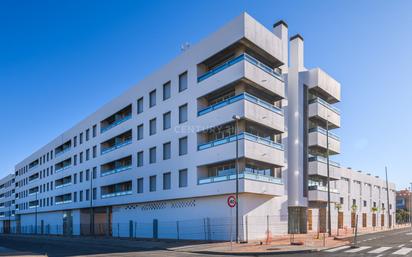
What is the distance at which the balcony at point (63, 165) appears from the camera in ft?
216

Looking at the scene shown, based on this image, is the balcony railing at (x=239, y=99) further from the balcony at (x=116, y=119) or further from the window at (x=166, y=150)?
the balcony at (x=116, y=119)

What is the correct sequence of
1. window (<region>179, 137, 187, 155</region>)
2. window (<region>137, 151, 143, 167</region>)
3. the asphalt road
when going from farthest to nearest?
window (<region>137, 151, 143, 167</region>), window (<region>179, 137, 187, 155</region>), the asphalt road

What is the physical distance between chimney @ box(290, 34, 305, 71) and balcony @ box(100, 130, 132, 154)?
20461 millimetres

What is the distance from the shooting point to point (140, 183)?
4334cm

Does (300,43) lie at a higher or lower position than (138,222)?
higher

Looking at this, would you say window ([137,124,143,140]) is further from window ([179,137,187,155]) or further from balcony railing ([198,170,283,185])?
balcony railing ([198,170,283,185])

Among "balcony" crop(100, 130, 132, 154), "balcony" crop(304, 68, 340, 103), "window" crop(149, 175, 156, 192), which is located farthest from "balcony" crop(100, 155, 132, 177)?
"balcony" crop(304, 68, 340, 103)

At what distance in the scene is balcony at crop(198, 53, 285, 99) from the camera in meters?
30.8

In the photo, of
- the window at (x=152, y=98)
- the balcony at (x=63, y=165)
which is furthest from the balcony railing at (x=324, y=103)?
the balcony at (x=63, y=165)

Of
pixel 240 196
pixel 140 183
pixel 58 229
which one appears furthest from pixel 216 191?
pixel 58 229

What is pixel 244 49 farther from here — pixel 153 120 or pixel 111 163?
pixel 111 163

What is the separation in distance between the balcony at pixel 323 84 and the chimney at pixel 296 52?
1.35 meters

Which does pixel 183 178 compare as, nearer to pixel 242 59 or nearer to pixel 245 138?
pixel 245 138

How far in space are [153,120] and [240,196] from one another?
49.2 ft
